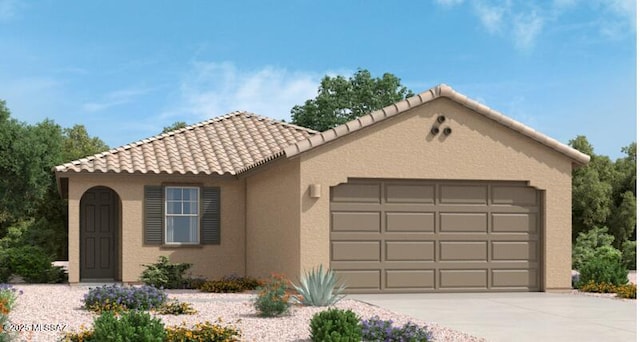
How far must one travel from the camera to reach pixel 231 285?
63.3 ft

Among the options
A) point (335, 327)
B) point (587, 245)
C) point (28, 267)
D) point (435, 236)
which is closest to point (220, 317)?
point (335, 327)

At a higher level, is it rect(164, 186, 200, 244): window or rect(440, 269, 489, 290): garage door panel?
rect(164, 186, 200, 244): window

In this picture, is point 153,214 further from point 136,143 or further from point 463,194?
point 463,194

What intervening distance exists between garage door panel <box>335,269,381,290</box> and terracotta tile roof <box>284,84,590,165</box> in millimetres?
2680

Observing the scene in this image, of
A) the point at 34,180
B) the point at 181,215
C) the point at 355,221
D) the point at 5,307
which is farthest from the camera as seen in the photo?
the point at 34,180

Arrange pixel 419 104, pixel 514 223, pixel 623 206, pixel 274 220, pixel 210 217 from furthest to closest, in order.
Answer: pixel 623 206 → pixel 210 217 → pixel 274 220 → pixel 514 223 → pixel 419 104

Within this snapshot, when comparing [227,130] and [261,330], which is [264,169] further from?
[261,330]

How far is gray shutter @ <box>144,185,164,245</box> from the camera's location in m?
21.6

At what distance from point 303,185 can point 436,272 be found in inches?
136

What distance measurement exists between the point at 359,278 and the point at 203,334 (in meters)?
7.37

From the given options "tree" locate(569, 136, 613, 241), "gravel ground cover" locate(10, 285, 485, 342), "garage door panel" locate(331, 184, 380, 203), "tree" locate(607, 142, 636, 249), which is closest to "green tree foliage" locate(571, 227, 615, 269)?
"tree" locate(569, 136, 613, 241)

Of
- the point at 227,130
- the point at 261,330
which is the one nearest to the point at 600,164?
the point at 227,130

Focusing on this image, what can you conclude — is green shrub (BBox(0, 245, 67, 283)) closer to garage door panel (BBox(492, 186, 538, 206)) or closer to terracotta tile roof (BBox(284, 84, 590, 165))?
terracotta tile roof (BBox(284, 84, 590, 165))

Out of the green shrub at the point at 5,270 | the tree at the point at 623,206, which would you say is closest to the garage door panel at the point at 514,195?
the green shrub at the point at 5,270
